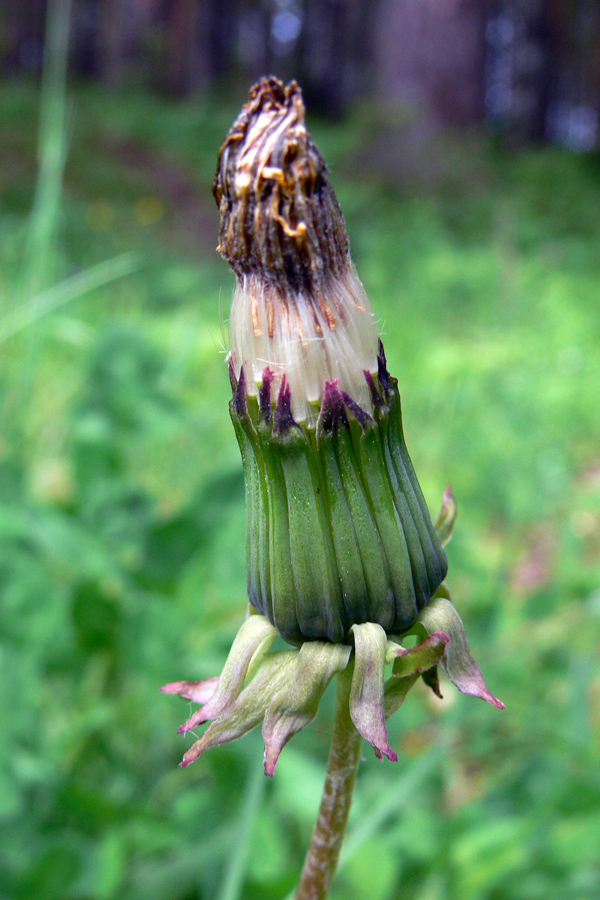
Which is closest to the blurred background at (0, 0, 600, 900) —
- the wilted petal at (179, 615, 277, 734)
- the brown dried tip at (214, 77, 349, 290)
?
the brown dried tip at (214, 77, 349, 290)

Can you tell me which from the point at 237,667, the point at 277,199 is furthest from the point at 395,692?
the point at 277,199

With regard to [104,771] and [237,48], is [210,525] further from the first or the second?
[237,48]

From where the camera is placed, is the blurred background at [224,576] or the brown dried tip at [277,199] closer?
the brown dried tip at [277,199]

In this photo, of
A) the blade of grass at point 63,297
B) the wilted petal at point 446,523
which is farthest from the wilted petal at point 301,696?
the blade of grass at point 63,297

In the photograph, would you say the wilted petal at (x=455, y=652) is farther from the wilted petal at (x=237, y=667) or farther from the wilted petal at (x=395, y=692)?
the wilted petal at (x=237, y=667)

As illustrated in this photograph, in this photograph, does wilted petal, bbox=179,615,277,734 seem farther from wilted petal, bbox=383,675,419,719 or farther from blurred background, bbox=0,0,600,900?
blurred background, bbox=0,0,600,900
